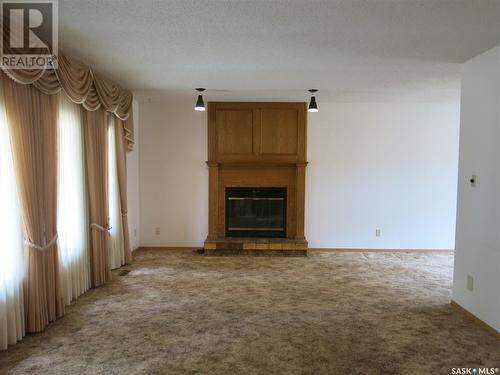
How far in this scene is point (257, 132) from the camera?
5590 millimetres

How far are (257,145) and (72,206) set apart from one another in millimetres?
2997

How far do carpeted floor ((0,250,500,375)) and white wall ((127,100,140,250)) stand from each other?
1.09 metres

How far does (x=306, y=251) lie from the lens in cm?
544

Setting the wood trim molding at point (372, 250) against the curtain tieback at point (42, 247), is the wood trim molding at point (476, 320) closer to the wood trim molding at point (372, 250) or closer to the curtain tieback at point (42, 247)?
the wood trim molding at point (372, 250)

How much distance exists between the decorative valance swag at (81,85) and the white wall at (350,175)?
1152 millimetres

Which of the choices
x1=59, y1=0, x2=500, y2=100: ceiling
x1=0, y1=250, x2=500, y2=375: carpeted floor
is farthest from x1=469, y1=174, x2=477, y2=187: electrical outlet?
x1=0, y1=250, x2=500, y2=375: carpeted floor

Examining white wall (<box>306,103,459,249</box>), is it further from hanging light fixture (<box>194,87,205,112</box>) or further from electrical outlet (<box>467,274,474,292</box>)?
electrical outlet (<box>467,274,474,292</box>)

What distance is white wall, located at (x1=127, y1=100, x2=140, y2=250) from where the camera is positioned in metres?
5.34

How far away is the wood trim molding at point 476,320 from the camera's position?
2.84 metres

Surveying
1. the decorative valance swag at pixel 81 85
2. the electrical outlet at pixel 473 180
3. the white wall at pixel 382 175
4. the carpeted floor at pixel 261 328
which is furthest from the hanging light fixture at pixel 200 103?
the electrical outlet at pixel 473 180

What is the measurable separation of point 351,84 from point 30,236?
374 cm

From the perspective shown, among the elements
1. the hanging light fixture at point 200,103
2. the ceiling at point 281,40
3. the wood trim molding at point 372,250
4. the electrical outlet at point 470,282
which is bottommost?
the wood trim molding at point 372,250

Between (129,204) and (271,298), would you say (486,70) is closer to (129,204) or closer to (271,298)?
(271,298)

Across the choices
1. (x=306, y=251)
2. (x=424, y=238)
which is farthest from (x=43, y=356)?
(x=424, y=238)
